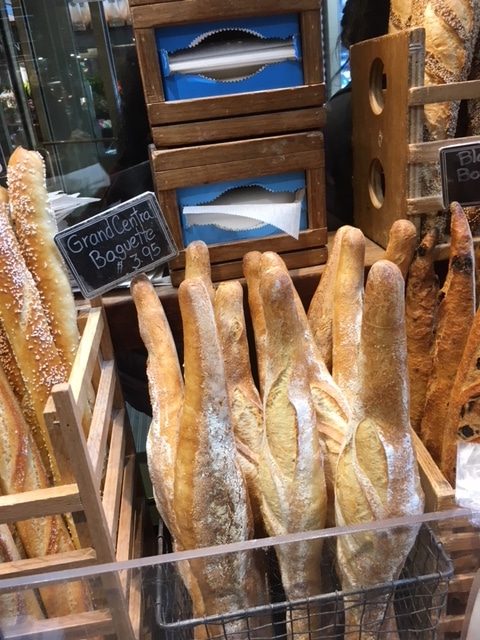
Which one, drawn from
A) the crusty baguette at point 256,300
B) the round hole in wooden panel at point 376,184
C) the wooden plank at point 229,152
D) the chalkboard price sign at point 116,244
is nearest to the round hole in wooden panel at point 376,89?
the round hole in wooden panel at point 376,184

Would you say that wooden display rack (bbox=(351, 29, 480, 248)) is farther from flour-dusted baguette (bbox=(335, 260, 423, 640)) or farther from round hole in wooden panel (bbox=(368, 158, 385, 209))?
flour-dusted baguette (bbox=(335, 260, 423, 640))

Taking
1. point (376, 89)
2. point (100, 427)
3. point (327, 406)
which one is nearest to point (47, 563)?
point (100, 427)

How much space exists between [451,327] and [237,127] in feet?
1.83

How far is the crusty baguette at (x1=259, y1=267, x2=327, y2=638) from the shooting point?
31.9 inches

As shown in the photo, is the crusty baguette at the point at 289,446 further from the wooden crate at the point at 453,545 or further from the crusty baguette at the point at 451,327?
the crusty baguette at the point at 451,327

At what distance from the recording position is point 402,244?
3.30 feet

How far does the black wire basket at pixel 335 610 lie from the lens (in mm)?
783

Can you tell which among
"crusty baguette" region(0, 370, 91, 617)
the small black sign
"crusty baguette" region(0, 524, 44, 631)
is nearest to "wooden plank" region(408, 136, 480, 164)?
the small black sign

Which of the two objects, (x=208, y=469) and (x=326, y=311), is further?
(x=326, y=311)

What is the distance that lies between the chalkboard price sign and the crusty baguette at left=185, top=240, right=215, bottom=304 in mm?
44

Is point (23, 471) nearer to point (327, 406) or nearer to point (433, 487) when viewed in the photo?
point (327, 406)

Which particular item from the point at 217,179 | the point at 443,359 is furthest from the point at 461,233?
the point at 217,179

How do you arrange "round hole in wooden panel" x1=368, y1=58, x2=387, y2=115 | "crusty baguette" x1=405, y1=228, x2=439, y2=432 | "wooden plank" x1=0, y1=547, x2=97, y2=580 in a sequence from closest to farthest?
1. "wooden plank" x1=0, y1=547, x2=97, y2=580
2. "crusty baguette" x1=405, y1=228, x2=439, y2=432
3. "round hole in wooden panel" x1=368, y1=58, x2=387, y2=115

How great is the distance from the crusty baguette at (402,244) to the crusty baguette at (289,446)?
11.2 inches
